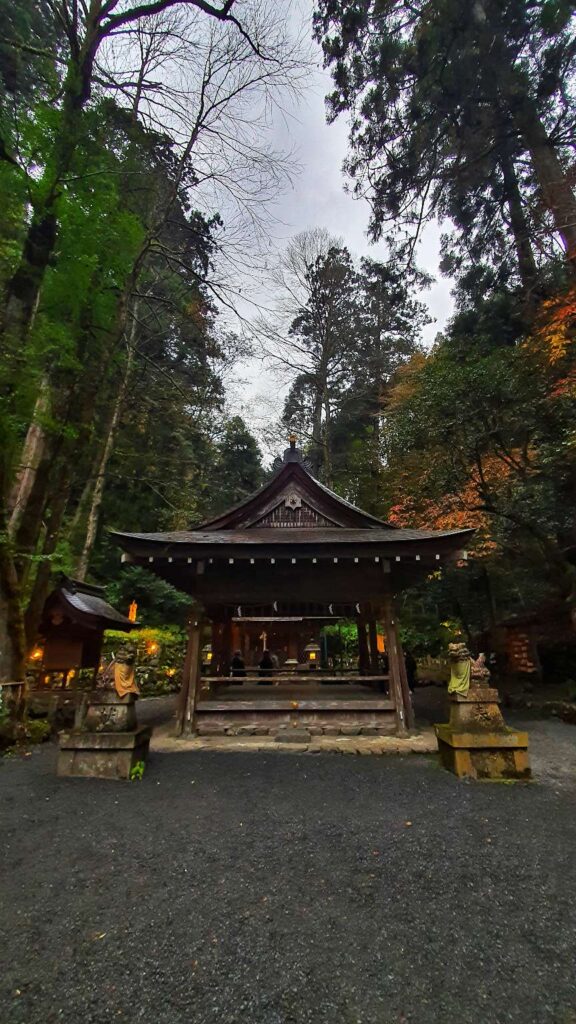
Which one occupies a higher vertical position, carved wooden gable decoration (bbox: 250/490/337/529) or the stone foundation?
carved wooden gable decoration (bbox: 250/490/337/529)

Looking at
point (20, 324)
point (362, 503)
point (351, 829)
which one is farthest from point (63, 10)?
point (362, 503)

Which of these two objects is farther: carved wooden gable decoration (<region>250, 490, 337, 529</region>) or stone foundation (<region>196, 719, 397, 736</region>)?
carved wooden gable decoration (<region>250, 490, 337, 529</region>)

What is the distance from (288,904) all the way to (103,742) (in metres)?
3.47

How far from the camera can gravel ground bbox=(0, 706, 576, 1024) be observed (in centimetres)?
199

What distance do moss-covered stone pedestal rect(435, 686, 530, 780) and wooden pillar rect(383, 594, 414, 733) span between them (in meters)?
2.23

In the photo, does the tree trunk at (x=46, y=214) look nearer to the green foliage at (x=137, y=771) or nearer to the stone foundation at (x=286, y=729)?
the green foliage at (x=137, y=771)

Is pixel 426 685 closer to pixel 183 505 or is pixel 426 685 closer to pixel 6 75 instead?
pixel 183 505

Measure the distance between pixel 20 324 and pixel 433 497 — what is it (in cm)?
1124

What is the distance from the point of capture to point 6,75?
776 centimetres

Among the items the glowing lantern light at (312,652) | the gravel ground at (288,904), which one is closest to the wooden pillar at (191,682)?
the gravel ground at (288,904)

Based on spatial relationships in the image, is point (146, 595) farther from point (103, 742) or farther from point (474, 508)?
point (474, 508)

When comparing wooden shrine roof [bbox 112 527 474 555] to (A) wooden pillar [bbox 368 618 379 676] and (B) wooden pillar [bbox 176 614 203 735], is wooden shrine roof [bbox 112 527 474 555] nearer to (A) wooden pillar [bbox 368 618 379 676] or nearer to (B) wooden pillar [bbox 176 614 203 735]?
(B) wooden pillar [bbox 176 614 203 735]

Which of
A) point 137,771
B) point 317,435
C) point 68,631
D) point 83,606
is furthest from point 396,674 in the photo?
point 317,435

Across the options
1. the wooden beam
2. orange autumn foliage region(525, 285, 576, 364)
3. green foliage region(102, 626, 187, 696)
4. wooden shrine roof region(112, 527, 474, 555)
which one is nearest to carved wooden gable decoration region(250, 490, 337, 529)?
wooden shrine roof region(112, 527, 474, 555)
